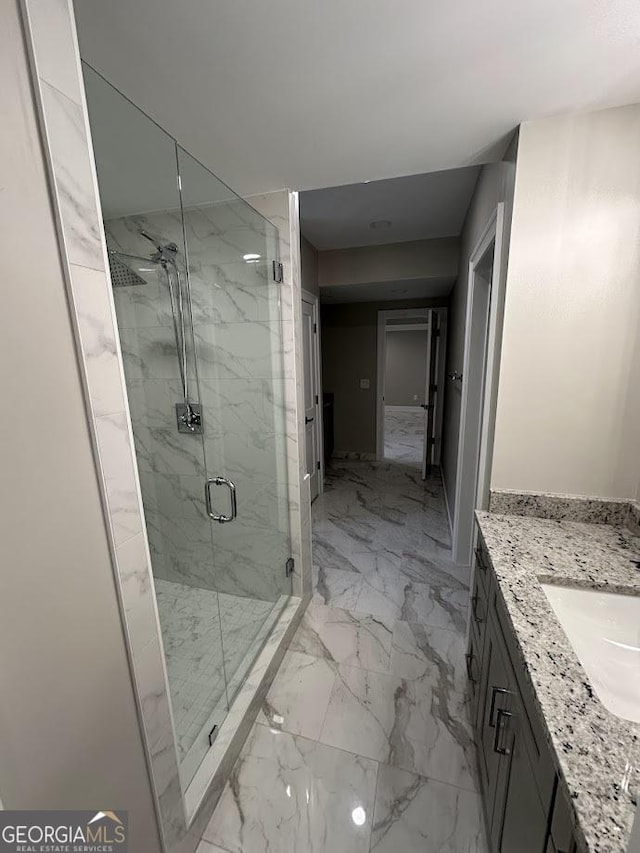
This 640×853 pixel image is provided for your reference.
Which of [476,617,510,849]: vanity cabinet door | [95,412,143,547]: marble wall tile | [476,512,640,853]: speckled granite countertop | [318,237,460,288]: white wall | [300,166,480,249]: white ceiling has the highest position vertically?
[300,166,480,249]: white ceiling

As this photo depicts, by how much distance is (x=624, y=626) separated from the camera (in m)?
1.01

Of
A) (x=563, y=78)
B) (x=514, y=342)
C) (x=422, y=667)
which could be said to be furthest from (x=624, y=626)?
(x=563, y=78)

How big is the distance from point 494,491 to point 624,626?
1.97ft

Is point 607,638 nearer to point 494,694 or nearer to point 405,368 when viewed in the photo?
→ point 494,694

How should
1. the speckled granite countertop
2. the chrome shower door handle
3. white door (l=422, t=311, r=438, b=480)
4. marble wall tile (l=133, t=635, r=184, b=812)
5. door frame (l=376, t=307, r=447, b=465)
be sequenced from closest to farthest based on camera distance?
the speckled granite countertop, marble wall tile (l=133, t=635, r=184, b=812), the chrome shower door handle, white door (l=422, t=311, r=438, b=480), door frame (l=376, t=307, r=447, b=465)

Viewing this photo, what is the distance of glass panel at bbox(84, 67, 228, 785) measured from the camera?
144 cm

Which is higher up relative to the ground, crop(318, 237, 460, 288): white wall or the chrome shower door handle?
crop(318, 237, 460, 288): white wall

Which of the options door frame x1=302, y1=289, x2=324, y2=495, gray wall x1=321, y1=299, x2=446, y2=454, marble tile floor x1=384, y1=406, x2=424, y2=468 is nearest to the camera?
door frame x1=302, y1=289, x2=324, y2=495

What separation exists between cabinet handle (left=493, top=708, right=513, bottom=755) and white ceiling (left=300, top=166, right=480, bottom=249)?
8.66 feet

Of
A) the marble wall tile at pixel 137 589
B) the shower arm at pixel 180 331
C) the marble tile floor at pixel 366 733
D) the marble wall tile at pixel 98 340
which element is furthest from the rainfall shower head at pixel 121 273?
the marble tile floor at pixel 366 733

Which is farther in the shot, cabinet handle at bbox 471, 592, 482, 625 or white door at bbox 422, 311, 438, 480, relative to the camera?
white door at bbox 422, 311, 438, 480

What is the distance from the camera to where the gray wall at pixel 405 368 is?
876cm

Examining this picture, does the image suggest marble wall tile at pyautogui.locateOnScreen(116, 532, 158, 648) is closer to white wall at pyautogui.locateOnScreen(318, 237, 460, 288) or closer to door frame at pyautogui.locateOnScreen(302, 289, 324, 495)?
door frame at pyautogui.locateOnScreen(302, 289, 324, 495)

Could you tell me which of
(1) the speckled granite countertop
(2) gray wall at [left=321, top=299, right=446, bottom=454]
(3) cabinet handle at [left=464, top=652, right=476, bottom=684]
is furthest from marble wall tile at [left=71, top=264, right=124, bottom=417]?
(2) gray wall at [left=321, top=299, right=446, bottom=454]
